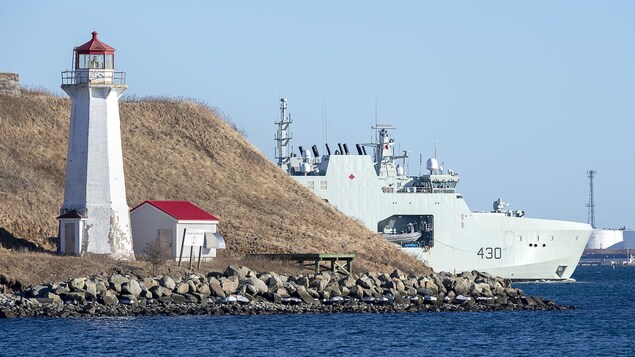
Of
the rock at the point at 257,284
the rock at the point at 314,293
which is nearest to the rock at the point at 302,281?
the rock at the point at 314,293

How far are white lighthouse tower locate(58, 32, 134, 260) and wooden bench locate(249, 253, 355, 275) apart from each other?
6.70 m

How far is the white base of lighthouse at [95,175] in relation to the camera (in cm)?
4481

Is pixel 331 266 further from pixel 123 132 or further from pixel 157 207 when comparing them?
pixel 123 132

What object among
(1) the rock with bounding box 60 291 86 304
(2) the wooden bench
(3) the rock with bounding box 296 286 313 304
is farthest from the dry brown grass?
(1) the rock with bounding box 60 291 86 304

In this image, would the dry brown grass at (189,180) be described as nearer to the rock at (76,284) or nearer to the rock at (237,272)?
the rock at (237,272)

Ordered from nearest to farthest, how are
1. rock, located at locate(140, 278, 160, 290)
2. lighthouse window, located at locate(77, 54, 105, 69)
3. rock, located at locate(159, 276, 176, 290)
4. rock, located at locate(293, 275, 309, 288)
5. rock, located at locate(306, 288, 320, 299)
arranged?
rock, located at locate(140, 278, 160, 290), rock, located at locate(159, 276, 176, 290), lighthouse window, located at locate(77, 54, 105, 69), rock, located at locate(306, 288, 320, 299), rock, located at locate(293, 275, 309, 288)

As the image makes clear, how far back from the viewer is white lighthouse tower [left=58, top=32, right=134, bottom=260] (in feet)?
147

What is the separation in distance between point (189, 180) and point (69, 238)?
15.4m

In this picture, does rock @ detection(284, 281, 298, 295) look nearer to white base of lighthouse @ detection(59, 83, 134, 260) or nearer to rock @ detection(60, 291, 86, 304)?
white base of lighthouse @ detection(59, 83, 134, 260)

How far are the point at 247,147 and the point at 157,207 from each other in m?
19.3

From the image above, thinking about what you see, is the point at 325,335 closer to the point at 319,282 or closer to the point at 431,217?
the point at 319,282

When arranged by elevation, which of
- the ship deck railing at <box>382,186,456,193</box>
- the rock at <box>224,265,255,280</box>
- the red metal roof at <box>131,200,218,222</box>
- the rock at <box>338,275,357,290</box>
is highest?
the ship deck railing at <box>382,186,456,193</box>

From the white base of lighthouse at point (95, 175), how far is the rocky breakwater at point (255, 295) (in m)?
2.89

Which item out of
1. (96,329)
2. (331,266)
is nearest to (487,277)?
(331,266)
